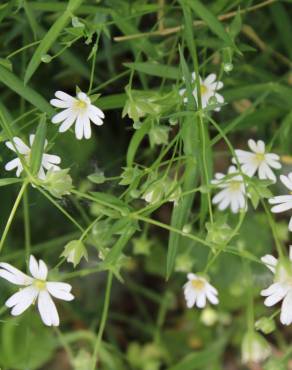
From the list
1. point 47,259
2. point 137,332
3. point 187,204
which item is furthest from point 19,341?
point 187,204

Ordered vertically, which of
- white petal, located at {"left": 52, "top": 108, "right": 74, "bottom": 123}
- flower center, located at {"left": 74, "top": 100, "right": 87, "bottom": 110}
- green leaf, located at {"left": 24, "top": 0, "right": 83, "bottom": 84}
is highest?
green leaf, located at {"left": 24, "top": 0, "right": 83, "bottom": 84}

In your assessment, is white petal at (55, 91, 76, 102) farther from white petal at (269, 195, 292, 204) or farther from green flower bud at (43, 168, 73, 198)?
white petal at (269, 195, 292, 204)

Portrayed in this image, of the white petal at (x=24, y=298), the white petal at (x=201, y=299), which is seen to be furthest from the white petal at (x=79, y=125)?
the white petal at (x=201, y=299)

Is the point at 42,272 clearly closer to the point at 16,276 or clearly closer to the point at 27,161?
the point at 16,276

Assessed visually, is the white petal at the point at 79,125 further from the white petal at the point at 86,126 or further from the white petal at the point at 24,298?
the white petal at the point at 24,298

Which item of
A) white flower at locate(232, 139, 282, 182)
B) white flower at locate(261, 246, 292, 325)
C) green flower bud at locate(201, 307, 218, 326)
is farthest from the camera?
green flower bud at locate(201, 307, 218, 326)

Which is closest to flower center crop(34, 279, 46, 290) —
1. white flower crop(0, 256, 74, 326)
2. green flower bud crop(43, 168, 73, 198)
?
white flower crop(0, 256, 74, 326)
